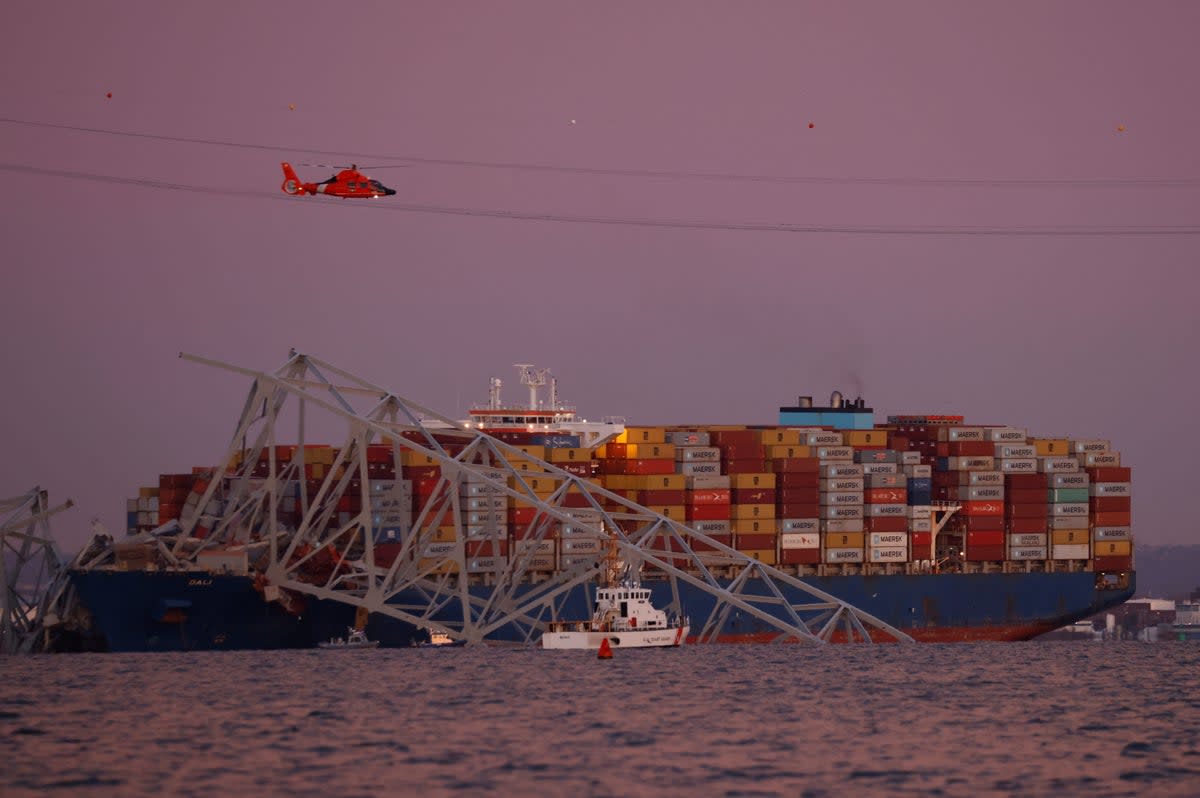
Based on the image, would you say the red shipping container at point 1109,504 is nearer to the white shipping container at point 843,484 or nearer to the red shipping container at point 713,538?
the white shipping container at point 843,484

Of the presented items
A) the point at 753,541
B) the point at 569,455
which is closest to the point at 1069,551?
the point at 753,541

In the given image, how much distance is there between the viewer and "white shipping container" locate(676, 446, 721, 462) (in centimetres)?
11769

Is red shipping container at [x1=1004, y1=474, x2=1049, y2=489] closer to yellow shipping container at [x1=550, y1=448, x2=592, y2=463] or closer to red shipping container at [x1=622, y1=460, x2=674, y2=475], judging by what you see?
red shipping container at [x1=622, y1=460, x2=674, y2=475]

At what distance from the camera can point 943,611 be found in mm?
120688

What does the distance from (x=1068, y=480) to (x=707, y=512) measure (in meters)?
24.2

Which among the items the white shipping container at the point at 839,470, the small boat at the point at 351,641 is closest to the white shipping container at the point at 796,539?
the white shipping container at the point at 839,470

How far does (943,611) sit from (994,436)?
1222cm

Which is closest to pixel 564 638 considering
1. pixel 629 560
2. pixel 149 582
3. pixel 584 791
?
pixel 629 560

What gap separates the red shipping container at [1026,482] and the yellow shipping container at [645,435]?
2181 centimetres

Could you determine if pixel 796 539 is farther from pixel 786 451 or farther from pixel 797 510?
pixel 786 451

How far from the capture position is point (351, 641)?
98062 mm

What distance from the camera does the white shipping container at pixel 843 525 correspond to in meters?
119

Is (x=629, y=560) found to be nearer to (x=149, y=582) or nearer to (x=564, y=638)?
(x=564, y=638)

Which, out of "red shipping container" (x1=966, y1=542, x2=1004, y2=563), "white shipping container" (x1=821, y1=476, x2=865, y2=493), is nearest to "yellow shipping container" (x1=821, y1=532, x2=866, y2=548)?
"white shipping container" (x1=821, y1=476, x2=865, y2=493)
